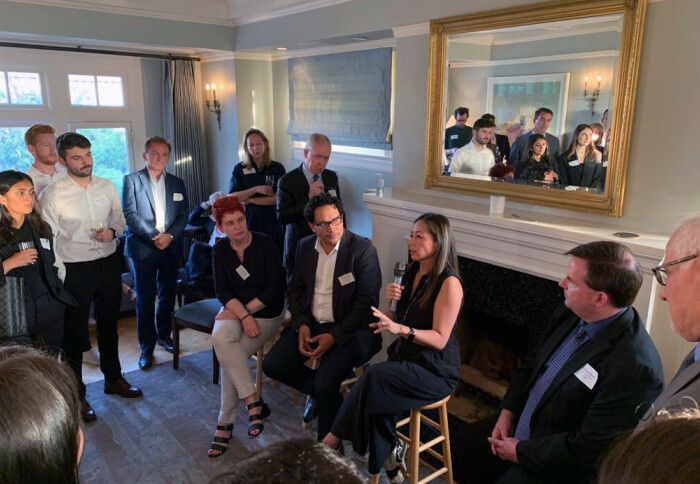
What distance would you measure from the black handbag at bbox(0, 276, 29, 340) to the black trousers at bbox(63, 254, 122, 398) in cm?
36

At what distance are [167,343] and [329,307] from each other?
1.69 m

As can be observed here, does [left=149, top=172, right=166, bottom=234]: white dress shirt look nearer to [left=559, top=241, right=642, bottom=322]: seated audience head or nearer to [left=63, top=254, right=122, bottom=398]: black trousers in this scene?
[left=63, top=254, right=122, bottom=398]: black trousers

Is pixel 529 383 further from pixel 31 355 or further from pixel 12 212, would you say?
pixel 12 212

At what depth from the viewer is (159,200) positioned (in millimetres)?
3318

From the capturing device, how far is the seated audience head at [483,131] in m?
2.66

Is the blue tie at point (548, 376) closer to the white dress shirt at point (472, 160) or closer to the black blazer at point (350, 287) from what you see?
the black blazer at point (350, 287)

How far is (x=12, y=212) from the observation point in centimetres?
227

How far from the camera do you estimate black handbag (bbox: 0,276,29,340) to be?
220 centimetres

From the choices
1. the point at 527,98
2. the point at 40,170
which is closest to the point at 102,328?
the point at 40,170

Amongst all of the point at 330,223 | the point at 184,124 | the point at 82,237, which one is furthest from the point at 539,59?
the point at 184,124

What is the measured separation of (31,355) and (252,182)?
317 centimetres

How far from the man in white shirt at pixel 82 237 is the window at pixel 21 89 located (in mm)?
2217

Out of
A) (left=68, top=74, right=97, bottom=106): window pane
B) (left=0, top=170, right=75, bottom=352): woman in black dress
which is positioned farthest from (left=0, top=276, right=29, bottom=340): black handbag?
(left=68, top=74, right=97, bottom=106): window pane

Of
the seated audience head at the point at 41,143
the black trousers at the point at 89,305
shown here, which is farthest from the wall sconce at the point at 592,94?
the seated audience head at the point at 41,143
